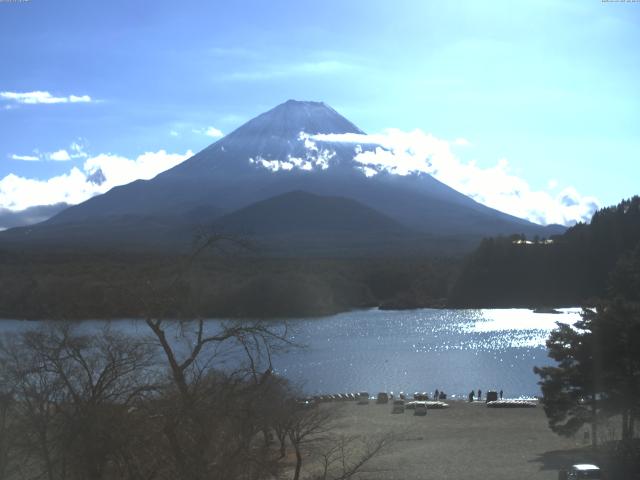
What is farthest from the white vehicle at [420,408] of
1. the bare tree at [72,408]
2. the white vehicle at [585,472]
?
the bare tree at [72,408]

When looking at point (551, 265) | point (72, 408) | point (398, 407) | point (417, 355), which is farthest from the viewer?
point (551, 265)

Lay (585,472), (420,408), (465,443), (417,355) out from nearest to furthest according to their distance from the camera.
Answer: (585,472) → (465,443) → (420,408) → (417,355)

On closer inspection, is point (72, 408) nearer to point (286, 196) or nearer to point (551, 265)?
point (551, 265)

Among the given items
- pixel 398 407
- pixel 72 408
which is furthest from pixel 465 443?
pixel 72 408

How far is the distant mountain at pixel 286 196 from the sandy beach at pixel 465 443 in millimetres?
57223

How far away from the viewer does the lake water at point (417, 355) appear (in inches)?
980

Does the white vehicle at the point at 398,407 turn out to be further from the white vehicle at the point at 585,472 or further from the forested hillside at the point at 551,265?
the forested hillside at the point at 551,265

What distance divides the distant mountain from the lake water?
1397 inches

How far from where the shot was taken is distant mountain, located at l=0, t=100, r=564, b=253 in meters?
94.7

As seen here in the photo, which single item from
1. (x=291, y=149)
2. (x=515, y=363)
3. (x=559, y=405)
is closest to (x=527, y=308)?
(x=515, y=363)

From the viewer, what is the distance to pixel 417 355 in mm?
31688

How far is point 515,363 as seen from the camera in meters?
29.4

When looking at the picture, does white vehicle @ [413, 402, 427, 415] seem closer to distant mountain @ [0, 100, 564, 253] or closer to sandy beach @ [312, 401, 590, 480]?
sandy beach @ [312, 401, 590, 480]

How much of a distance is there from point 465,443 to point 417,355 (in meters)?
17.4
